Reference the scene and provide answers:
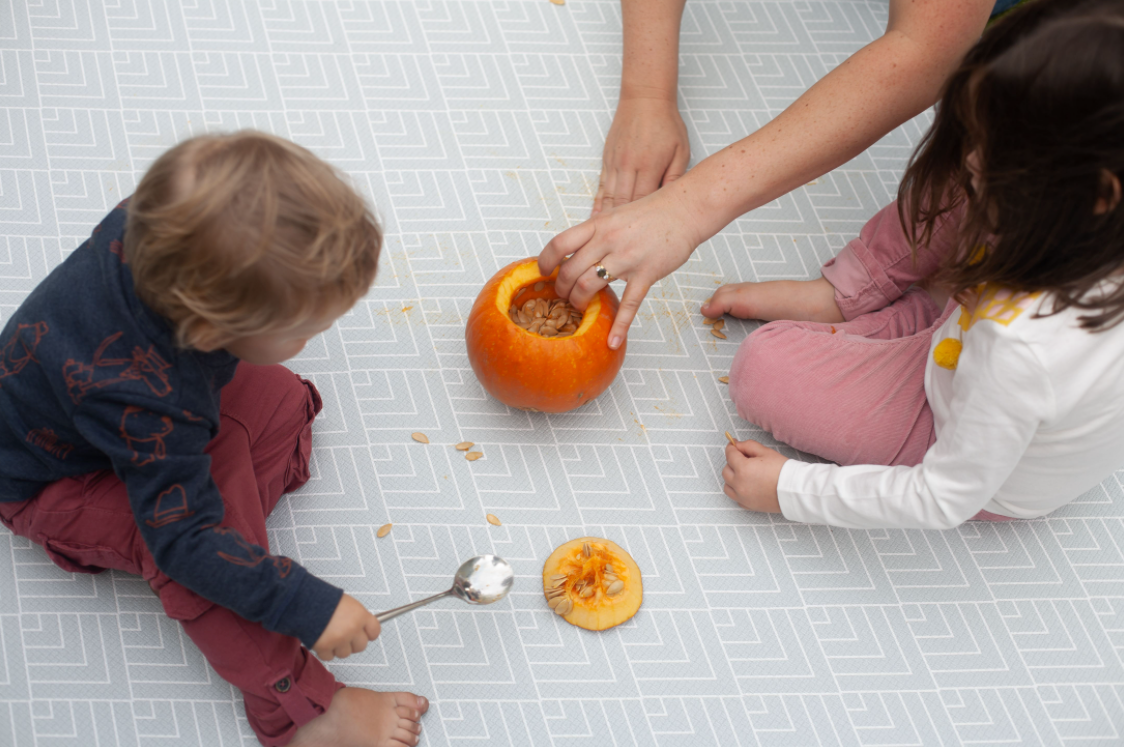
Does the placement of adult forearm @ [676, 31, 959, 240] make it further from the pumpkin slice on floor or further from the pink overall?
the pumpkin slice on floor

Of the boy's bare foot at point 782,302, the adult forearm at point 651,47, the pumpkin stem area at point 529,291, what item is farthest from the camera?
the adult forearm at point 651,47

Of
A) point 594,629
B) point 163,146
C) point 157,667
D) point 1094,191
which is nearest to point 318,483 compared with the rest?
point 157,667

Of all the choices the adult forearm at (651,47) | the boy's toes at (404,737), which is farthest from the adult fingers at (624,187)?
the boy's toes at (404,737)

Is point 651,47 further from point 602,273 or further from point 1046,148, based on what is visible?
point 1046,148

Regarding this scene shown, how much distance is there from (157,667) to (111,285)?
425mm

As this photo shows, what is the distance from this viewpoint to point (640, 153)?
4.08 ft

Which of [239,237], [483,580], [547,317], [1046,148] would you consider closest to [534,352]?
[547,317]

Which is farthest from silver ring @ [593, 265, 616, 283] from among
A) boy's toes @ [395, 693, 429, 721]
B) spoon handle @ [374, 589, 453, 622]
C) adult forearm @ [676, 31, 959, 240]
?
boy's toes @ [395, 693, 429, 721]

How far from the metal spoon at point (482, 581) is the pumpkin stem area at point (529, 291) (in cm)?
27

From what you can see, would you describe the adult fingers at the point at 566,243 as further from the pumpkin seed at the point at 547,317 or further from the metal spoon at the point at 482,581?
the metal spoon at the point at 482,581

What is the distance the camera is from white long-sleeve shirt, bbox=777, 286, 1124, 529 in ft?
2.63

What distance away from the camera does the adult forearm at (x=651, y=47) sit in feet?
4.19

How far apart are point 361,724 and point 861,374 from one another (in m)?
0.68

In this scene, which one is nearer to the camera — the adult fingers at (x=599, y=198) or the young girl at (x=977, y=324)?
the young girl at (x=977, y=324)
